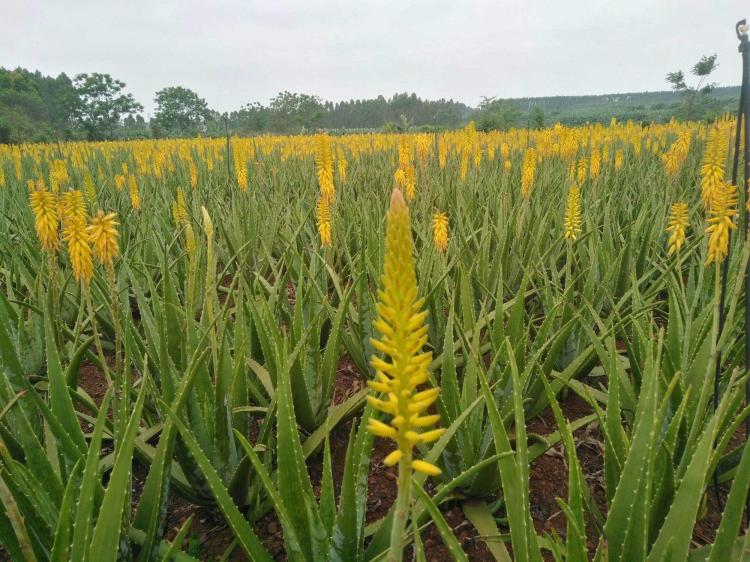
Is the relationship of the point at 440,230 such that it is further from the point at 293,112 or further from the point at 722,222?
the point at 293,112

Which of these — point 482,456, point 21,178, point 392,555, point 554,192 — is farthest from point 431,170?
point 21,178

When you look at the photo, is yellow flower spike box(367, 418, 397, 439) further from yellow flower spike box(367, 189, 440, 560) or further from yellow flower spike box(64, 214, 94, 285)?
yellow flower spike box(64, 214, 94, 285)

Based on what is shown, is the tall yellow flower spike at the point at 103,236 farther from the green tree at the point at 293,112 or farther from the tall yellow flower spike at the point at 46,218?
the green tree at the point at 293,112

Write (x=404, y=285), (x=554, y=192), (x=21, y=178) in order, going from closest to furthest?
(x=404, y=285) → (x=554, y=192) → (x=21, y=178)

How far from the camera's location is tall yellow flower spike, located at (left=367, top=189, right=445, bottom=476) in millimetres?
375

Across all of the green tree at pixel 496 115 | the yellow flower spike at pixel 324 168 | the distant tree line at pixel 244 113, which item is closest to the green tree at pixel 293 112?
the distant tree line at pixel 244 113

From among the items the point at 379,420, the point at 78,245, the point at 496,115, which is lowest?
the point at 379,420

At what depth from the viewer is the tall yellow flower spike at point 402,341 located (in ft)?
1.23

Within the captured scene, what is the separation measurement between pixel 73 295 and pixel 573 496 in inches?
94.6

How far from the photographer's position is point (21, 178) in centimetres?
561

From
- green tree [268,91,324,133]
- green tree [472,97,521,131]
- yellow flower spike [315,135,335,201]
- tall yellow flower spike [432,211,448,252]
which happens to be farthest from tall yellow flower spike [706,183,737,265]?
green tree [268,91,324,133]

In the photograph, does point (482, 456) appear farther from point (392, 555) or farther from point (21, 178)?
point (21, 178)

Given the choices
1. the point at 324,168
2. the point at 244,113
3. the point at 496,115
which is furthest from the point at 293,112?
the point at 324,168

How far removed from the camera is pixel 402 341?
0.39m
